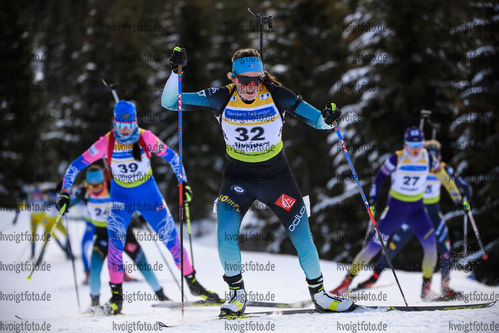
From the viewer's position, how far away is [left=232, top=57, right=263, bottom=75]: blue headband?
4.52m

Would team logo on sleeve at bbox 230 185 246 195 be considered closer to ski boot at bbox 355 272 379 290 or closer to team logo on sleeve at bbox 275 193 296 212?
team logo on sleeve at bbox 275 193 296 212

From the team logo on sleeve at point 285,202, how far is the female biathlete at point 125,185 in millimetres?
1641

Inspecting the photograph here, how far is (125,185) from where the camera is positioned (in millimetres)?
5953

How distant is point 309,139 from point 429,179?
8919 mm

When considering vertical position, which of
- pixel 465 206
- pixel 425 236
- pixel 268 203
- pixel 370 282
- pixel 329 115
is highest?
pixel 329 115

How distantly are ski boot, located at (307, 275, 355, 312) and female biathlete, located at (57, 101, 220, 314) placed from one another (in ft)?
6.07

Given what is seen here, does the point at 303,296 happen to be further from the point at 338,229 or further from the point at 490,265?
the point at 338,229

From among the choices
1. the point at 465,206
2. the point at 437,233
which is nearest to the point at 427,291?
the point at 437,233

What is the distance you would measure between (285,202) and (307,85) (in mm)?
12882

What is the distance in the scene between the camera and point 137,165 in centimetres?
593

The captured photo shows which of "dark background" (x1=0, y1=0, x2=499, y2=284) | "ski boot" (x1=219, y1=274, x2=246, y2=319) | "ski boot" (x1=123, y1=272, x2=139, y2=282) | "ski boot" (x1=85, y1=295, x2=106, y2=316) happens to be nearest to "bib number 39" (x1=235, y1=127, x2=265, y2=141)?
"ski boot" (x1=219, y1=274, x2=246, y2=319)

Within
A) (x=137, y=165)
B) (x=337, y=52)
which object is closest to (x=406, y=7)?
(x=337, y=52)

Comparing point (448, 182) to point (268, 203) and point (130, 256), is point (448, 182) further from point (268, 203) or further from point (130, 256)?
point (130, 256)

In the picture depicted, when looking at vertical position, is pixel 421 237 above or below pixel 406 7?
below
